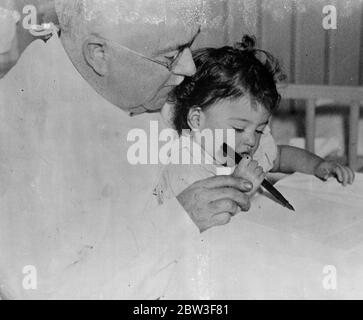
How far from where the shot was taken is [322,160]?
1359 millimetres

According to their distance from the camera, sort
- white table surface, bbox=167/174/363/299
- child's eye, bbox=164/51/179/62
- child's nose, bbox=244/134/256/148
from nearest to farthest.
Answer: white table surface, bbox=167/174/363/299 → child's eye, bbox=164/51/179/62 → child's nose, bbox=244/134/256/148

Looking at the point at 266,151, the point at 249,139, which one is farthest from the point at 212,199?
the point at 266,151

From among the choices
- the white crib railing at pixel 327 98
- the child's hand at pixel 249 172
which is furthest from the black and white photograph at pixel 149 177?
the white crib railing at pixel 327 98

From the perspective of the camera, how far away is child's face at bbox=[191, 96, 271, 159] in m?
1.22

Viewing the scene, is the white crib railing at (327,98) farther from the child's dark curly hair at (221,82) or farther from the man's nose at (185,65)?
the man's nose at (185,65)

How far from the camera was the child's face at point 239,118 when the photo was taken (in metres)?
1.22

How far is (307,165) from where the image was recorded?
1375 mm

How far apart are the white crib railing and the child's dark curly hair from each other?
0.16 meters

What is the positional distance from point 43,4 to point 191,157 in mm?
441

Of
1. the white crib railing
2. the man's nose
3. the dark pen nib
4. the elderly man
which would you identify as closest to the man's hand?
the elderly man

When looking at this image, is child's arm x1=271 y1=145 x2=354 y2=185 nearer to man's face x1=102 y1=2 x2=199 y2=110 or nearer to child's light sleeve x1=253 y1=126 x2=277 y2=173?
child's light sleeve x1=253 y1=126 x2=277 y2=173

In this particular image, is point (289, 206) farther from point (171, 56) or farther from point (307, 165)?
point (171, 56)

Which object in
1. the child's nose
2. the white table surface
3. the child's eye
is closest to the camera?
the white table surface

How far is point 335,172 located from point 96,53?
0.62 meters
